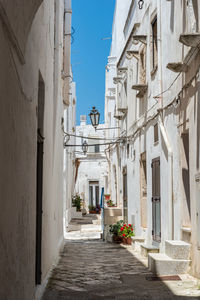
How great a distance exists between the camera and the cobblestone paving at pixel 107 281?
6.04 metres

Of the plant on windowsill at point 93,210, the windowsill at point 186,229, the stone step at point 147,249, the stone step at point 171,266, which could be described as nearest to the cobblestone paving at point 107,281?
the stone step at point 147,249

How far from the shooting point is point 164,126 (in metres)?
9.38

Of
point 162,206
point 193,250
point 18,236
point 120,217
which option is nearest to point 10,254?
point 18,236

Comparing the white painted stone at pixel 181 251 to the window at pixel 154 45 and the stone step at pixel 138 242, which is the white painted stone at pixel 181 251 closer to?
the stone step at pixel 138 242

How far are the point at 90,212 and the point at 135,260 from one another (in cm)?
2300

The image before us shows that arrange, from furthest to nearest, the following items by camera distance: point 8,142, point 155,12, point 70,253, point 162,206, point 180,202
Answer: point 70,253, point 155,12, point 162,206, point 180,202, point 8,142

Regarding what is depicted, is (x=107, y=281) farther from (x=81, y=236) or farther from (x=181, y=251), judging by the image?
(x=81, y=236)

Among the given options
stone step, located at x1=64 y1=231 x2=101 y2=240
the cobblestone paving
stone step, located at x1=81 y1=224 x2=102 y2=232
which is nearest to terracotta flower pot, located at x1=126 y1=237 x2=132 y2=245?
the cobblestone paving

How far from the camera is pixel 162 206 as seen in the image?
9430 millimetres

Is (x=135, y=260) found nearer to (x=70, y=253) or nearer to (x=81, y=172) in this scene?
(x=70, y=253)

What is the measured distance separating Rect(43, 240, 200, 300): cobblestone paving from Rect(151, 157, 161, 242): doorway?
0.69 m

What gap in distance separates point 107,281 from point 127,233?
6.14m

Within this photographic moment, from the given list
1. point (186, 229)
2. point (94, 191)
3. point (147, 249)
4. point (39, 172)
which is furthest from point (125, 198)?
point (94, 191)

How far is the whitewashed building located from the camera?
7.02 metres
